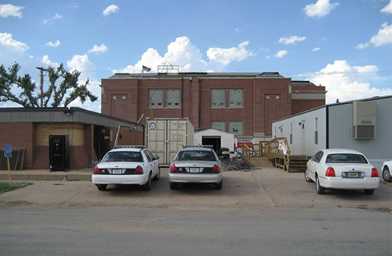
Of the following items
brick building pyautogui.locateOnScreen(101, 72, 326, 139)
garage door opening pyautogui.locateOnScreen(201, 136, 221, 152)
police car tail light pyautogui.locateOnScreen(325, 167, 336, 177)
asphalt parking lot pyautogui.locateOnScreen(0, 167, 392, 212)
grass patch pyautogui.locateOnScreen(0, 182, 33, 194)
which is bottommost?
asphalt parking lot pyautogui.locateOnScreen(0, 167, 392, 212)

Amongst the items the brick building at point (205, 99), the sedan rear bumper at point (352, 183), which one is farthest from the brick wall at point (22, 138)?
the brick building at point (205, 99)

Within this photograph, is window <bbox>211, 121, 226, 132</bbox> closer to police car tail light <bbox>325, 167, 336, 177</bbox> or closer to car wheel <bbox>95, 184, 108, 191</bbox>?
car wheel <bbox>95, 184, 108, 191</bbox>

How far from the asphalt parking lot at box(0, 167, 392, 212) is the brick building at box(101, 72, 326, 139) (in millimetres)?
35853

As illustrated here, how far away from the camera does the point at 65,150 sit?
52.5 ft

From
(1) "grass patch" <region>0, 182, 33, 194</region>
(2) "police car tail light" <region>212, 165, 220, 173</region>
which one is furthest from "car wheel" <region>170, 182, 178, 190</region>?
(1) "grass patch" <region>0, 182, 33, 194</region>

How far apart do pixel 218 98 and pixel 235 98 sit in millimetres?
2572

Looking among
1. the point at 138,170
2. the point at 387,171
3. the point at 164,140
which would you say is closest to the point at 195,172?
the point at 138,170

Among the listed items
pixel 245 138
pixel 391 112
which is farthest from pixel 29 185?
pixel 245 138

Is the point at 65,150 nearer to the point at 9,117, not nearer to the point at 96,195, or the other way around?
the point at 9,117

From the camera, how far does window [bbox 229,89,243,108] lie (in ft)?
163

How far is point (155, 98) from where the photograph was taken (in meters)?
50.0

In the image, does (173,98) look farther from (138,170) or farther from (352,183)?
(352,183)

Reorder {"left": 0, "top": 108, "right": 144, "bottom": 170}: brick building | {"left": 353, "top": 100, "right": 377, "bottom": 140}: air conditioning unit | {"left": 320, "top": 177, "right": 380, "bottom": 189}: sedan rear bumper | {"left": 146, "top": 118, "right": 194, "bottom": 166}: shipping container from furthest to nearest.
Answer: {"left": 146, "top": 118, "right": 194, "bottom": 166}: shipping container → {"left": 353, "top": 100, "right": 377, "bottom": 140}: air conditioning unit → {"left": 0, "top": 108, "right": 144, "bottom": 170}: brick building → {"left": 320, "top": 177, "right": 380, "bottom": 189}: sedan rear bumper

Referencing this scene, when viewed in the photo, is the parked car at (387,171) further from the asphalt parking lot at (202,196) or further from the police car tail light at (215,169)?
the police car tail light at (215,169)
